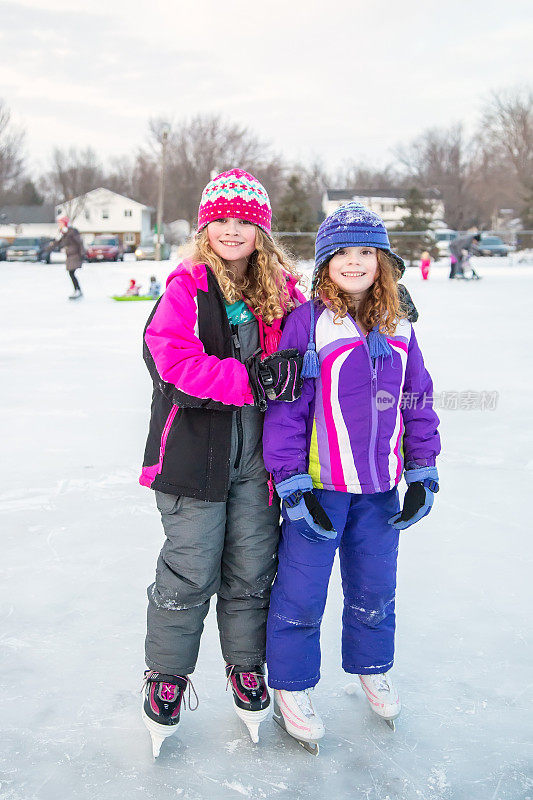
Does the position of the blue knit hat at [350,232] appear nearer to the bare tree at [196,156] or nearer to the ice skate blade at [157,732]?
the ice skate blade at [157,732]

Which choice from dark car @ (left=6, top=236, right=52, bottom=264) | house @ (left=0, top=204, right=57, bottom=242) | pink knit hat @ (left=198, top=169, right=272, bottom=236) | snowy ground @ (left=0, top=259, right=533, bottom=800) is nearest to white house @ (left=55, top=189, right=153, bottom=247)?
house @ (left=0, top=204, right=57, bottom=242)

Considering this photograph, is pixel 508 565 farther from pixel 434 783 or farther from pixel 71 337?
pixel 71 337

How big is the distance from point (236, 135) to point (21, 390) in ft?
156

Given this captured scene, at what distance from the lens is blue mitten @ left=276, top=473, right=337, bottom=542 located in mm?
1563

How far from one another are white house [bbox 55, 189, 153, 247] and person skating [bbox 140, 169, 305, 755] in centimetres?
5930

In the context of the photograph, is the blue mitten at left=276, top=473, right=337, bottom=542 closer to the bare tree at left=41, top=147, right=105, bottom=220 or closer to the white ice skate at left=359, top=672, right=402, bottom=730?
the white ice skate at left=359, top=672, right=402, bottom=730

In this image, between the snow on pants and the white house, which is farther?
the white house

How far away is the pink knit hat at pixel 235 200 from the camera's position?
1.69 meters

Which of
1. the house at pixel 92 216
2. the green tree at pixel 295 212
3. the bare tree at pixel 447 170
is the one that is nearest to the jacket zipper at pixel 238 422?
the green tree at pixel 295 212

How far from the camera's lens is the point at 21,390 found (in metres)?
5.10

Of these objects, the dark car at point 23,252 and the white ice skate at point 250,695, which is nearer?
the white ice skate at point 250,695

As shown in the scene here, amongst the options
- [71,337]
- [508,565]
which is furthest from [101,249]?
[508,565]

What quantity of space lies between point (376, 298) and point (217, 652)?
1.04 m

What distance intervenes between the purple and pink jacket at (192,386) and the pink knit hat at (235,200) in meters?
0.15
